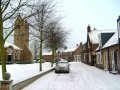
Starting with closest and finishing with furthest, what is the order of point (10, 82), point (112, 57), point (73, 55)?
point (10, 82), point (112, 57), point (73, 55)

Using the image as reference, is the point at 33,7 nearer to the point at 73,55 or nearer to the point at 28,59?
the point at 28,59

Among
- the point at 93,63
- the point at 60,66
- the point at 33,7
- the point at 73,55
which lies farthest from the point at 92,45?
the point at 73,55

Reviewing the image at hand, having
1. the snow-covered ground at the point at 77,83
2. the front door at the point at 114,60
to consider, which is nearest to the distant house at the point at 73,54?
the front door at the point at 114,60

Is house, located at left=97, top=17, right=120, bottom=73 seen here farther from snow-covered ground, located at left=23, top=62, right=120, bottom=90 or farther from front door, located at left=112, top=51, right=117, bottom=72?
snow-covered ground, located at left=23, top=62, right=120, bottom=90

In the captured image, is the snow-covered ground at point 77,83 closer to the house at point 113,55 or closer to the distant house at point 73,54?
the house at point 113,55

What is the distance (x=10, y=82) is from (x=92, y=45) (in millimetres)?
47218

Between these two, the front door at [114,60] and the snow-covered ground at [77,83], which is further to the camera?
the front door at [114,60]

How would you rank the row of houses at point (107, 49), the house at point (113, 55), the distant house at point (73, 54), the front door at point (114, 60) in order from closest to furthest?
the house at point (113, 55), the row of houses at point (107, 49), the front door at point (114, 60), the distant house at point (73, 54)

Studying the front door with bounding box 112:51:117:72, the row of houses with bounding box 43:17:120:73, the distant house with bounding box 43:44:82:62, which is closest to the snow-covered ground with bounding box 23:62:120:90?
the row of houses with bounding box 43:17:120:73

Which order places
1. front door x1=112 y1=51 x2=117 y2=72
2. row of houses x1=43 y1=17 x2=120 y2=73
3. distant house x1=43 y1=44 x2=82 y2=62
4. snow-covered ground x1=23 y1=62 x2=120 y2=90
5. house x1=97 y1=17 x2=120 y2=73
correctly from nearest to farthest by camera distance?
snow-covered ground x1=23 y1=62 x2=120 y2=90
house x1=97 y1=17 x2=120 y2=73
row of houses x1=43 y1=17 x2=120 y2=73
front door x1=112 y1=51 x2=117 y2=72
distant house x1=43 y1=44 x2=82 y2=62

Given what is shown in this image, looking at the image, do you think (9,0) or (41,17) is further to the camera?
(41,17)

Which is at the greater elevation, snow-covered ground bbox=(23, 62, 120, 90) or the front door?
the front door

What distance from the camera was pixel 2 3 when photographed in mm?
18828

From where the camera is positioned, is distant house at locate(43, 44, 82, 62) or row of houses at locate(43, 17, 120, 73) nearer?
row of houses at locate(43, 17, 120, 73)
